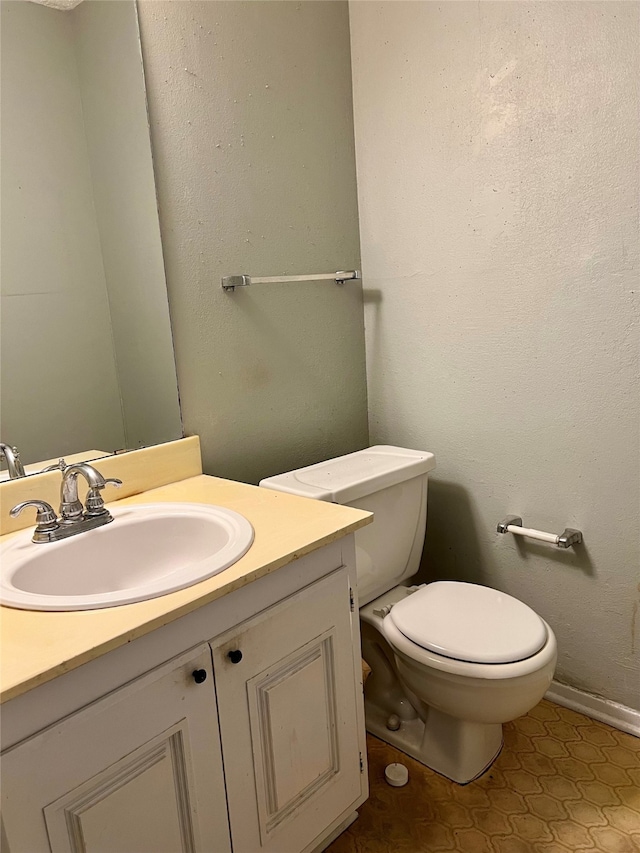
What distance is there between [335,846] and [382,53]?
2.11 meters

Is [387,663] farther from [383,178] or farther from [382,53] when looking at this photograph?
[382,53]

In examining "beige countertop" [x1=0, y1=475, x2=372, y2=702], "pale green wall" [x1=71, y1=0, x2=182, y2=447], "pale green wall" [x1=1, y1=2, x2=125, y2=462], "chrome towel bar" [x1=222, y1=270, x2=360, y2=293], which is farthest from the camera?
"chrome towel bar" [x1=222, y1=270, x2=360, y2=293]

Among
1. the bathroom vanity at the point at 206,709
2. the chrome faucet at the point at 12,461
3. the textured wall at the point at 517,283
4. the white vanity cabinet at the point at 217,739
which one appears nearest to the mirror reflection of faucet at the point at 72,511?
the chrome faucet at the point at 12,461

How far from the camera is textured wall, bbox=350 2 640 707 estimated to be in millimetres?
1462

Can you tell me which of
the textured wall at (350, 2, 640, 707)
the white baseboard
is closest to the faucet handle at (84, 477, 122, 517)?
the textured wall at (350, 2, 640, 707)

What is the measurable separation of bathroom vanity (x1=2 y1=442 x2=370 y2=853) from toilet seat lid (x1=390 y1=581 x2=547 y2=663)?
0.77ft

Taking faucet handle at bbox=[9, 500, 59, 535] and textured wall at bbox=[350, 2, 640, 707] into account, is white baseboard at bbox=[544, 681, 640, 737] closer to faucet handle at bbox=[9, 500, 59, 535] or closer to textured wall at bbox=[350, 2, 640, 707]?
textured wall at bbox=[350, 2, 640, 707]

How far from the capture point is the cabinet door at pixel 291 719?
1.06 meters

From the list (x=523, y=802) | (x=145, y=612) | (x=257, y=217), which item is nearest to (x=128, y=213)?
(x=257, y=217)

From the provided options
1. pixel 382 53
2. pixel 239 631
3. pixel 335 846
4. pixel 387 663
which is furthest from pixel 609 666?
pixel 382 53

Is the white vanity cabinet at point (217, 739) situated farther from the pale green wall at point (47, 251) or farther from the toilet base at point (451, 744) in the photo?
the pale green wall at point (47, 251)

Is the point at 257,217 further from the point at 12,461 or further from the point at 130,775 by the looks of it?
the point at 130,775

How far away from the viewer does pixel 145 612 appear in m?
0.89

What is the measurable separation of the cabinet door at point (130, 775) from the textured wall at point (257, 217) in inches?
30.8
